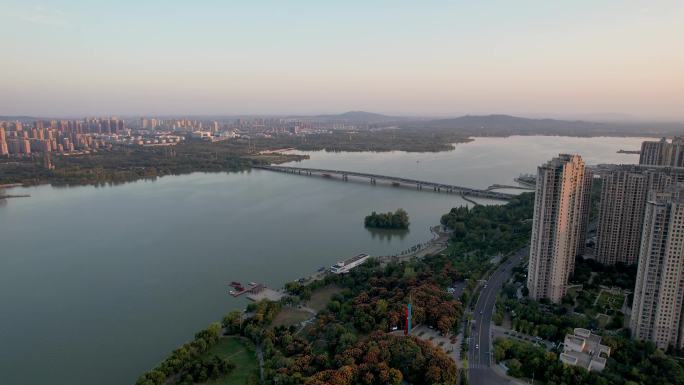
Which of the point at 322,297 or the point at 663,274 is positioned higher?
the point at 663,274

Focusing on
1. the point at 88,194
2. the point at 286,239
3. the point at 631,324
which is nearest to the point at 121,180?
the point at 88,194

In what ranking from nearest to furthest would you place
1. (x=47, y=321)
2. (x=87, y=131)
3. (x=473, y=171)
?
1. (x=47, y=321)
2. (x=473, y=171)
3. (x=87, y=131)

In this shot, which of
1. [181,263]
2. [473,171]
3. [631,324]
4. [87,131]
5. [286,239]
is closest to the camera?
[631,324]

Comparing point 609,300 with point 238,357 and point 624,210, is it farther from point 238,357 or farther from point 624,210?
point 238,357

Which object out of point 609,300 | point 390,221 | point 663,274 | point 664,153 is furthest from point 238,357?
point 664,153

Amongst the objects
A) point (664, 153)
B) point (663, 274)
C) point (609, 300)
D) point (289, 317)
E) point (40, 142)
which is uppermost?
point (664, 153)

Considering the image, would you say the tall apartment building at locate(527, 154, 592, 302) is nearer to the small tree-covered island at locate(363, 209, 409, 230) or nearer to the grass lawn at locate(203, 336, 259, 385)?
the grass lawn at locate(203, 336, 259, 385)

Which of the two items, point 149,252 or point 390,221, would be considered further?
point 390,221

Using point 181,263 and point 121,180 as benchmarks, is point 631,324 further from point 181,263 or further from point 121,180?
point 121,180
